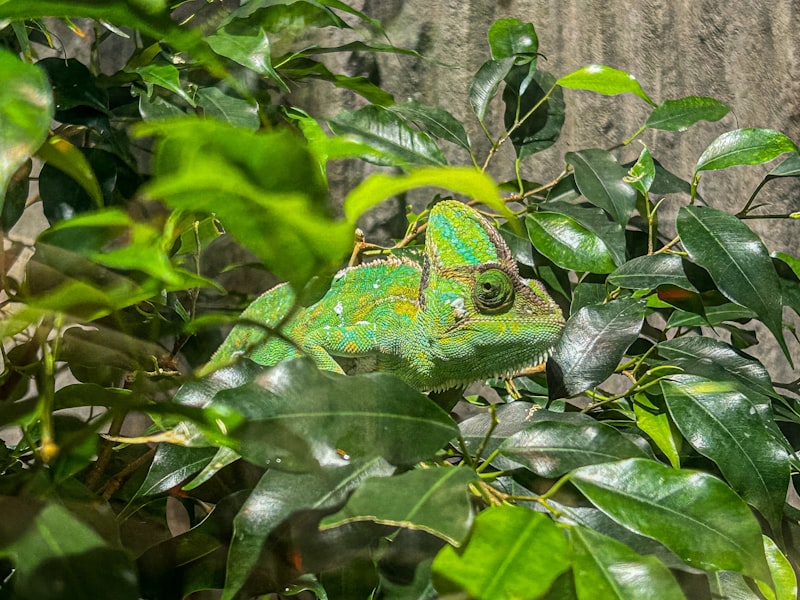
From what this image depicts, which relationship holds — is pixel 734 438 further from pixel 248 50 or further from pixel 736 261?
pixel 248 50

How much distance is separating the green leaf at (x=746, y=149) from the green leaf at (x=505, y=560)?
0.82 metres

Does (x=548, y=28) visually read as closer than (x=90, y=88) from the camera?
No

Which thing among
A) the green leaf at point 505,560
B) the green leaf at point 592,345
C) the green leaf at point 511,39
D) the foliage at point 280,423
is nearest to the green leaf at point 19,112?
the foliage at point 280,423

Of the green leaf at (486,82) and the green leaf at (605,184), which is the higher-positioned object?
the green leaf at (486,82)

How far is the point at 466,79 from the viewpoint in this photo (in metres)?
1.60

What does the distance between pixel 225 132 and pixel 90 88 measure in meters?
0.66

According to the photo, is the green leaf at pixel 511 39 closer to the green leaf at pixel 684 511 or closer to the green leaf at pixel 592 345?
the green leaf at pixel 592 345

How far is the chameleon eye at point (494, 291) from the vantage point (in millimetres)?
1174

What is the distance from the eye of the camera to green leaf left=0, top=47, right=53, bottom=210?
37 cm

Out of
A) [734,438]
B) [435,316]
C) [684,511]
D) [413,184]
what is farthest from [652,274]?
[413,184]

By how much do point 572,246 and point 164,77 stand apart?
625 mm

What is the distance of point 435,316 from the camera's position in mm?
1241

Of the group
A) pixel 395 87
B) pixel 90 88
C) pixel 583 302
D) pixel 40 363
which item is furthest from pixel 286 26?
pixel 40 363

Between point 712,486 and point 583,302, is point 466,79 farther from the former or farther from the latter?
point 712,486
